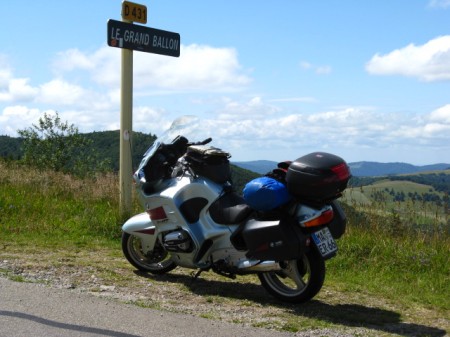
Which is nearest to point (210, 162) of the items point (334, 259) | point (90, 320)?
point (90, 320)

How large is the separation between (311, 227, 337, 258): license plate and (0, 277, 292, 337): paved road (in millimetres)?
1020

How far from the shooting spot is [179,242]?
6.33 m

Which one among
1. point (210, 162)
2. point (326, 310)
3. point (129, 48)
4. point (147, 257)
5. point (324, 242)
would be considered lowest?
point (326, 310)

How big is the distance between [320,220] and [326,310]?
84 centimetres

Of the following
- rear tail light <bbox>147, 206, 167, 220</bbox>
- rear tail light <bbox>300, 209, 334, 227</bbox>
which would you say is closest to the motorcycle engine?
rear tail light <bbox>147, 206, 167, 220</bbox>

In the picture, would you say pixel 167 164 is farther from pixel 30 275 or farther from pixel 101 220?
pixel 101 220

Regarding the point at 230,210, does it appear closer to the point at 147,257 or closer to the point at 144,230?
the point at 144,230

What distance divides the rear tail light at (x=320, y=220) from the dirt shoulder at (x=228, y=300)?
77 cm

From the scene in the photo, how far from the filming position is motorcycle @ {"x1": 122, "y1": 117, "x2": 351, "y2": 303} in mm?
5348

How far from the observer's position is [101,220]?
9797 millimetres

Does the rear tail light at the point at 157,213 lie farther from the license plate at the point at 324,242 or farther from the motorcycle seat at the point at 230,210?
the license plate at the point at 324,242

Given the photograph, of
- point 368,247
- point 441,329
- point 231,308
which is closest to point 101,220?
point 368,247

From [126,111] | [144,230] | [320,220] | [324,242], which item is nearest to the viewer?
[320,220]

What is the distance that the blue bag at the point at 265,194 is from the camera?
17.9 feet
